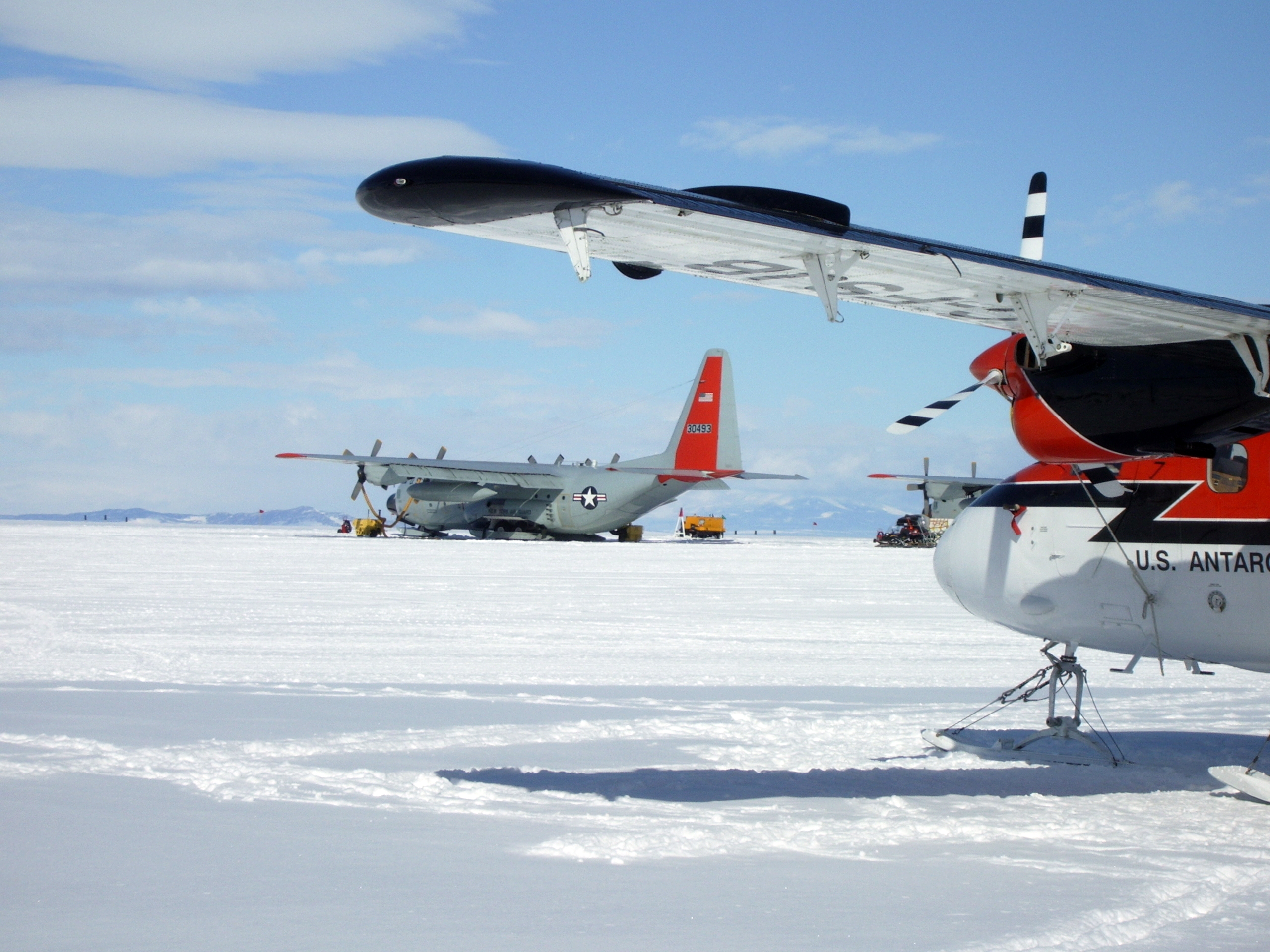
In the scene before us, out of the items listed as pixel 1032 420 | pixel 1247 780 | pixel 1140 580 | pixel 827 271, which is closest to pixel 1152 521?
pixel 1140 580

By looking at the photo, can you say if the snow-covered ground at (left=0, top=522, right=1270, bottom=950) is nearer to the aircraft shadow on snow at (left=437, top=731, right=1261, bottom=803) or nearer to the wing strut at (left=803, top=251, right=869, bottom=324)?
the aircraft shadow on snow at (left=437, top=731, right=1261, bottom=803)

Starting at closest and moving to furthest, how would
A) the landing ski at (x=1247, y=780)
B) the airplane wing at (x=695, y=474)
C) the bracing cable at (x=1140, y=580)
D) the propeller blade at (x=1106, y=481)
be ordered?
the landing ski at (x=1247, y=780) < the propeller blade at (x=1106, y=481) < the bracing cable at (x=1140, y=580) < the airplane wing at (x=695, y=474)

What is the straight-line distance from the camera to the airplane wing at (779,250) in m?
4.51

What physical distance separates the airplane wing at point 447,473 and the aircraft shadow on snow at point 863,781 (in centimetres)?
4097

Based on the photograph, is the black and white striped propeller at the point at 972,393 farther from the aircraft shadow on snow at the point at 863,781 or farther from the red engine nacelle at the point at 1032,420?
the aircraft shadow on snow at the point at 863,781

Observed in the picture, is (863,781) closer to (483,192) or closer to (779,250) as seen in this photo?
(779,250)

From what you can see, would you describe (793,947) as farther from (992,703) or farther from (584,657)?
(584,657)

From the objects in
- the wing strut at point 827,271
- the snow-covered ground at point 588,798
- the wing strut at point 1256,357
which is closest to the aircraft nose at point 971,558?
the snow-covered ground at point 588,798

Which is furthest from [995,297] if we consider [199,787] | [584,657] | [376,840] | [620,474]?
[620,474]

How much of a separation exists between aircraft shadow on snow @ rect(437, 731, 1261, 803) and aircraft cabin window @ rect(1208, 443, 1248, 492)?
7.33ft

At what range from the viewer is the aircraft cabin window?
22.0 ft

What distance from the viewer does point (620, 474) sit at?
1855 inches

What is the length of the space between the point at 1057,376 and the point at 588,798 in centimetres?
379

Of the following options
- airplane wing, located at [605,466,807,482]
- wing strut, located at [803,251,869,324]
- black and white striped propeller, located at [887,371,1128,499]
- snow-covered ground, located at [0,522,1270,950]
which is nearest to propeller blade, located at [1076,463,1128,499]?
black and white striped propeller, located at [887,371,1128,499]
